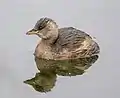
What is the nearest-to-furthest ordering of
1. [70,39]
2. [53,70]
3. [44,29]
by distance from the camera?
[53,70], [44,29], [70,39]

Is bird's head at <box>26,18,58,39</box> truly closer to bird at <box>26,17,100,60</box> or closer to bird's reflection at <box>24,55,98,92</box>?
bird at <box>26,17,100,60</box>

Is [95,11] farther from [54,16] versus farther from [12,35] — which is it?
[12,35]

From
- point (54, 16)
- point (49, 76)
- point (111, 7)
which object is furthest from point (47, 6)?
point (49, 76)

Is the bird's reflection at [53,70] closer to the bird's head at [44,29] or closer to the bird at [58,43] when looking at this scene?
the bird at [58,43]

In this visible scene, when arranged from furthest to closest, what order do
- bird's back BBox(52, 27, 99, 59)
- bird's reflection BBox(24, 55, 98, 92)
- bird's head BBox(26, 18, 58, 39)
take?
bird's back BBox(52, 27, 99, 59), bird's head BBox(26, 18, 58, 39), bird's reflection BBox(24, 55, 98, 92)

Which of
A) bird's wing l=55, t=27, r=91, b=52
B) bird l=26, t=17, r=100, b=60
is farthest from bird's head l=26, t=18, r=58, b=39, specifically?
bird's wing l=55, t=27, r=91, b=52

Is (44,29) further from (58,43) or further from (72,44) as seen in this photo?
(72,44)

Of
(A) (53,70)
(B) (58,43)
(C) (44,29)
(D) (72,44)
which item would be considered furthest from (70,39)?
(A) (53,70)
